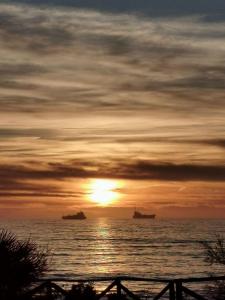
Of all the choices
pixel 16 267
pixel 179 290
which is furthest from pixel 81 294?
pixel 179 290

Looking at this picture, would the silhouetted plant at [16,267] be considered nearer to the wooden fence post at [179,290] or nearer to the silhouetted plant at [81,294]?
the silhouetted plant at [81,294]

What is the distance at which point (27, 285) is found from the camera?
22.5m

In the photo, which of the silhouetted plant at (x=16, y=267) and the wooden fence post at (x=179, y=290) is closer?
the wooden fence post at (x=179, y=290)

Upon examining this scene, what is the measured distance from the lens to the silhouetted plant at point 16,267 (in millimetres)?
21594

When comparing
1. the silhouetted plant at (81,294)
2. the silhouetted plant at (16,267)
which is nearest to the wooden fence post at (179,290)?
the silhouetted plant at (81,294)

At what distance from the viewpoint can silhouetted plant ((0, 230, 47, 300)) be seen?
21594 millimetres

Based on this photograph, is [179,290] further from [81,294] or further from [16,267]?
[16,267]

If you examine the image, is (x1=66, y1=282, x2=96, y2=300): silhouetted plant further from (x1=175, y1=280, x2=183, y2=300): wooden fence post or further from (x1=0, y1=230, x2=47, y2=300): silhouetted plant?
(x1=175, y1=280, x2=183, y2=300): wooden fence post

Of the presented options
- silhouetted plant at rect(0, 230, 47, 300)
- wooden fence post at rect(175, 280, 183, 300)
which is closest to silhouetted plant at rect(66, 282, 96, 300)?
silhouetted plant at rect(0, 230, 47, 300)

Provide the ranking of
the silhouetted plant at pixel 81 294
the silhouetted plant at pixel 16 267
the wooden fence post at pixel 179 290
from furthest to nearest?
1. the silhouetted plant at pixel 81 294
2. the silhouetted plant at pixel 16 267
3. the wooden fence post at pixel 179 290

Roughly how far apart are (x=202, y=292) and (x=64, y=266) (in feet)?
139

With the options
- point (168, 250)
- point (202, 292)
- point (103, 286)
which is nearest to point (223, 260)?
point (202, 292)

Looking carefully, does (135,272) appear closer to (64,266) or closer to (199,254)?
(64,266)

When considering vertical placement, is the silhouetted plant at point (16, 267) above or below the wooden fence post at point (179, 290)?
above
